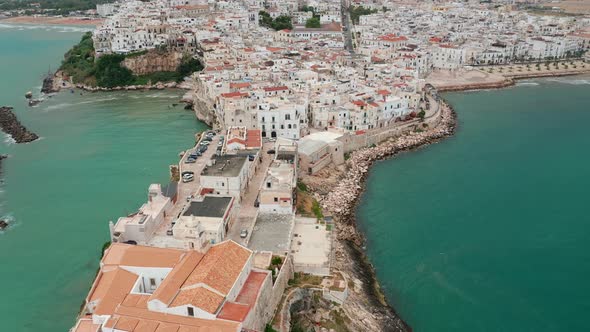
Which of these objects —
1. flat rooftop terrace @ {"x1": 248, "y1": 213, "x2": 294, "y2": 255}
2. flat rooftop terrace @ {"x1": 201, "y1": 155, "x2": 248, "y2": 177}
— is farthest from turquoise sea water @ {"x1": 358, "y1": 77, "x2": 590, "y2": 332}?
flat rooftop terrace @ {"x1": 201, "y1": 155, "x2": 248, "y2": 177}

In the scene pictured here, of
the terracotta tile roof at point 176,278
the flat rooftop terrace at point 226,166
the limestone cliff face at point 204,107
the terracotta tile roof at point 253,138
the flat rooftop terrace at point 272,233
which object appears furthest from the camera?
the limestone cliff face at point 204,107

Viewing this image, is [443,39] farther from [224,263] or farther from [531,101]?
[224,263]

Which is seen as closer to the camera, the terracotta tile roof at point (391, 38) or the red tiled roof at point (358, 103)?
the red tiled roof at point (358, 103)

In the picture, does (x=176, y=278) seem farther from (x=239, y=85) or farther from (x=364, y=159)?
(x=239, y=85)

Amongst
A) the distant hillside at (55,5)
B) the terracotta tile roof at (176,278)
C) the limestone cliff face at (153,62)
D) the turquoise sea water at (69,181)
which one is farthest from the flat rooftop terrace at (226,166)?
the distant hillside at (55,5)

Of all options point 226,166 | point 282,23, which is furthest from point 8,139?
point 282,23

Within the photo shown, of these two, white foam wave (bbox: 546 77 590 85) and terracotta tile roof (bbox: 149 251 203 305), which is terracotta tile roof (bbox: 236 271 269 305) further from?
white foam wave (bbox: 546 77 590 85)

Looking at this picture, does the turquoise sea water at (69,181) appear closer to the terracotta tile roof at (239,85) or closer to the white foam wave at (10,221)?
the white foam wave at (10,221)
